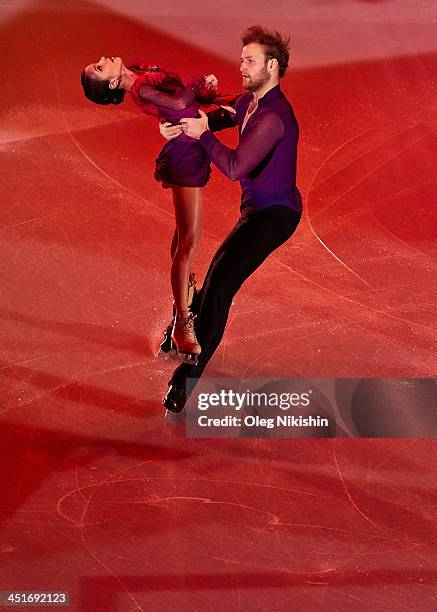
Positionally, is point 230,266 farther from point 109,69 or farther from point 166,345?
point 109,69

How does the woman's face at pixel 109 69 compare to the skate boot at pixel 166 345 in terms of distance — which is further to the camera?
the skate boot at pixel 166 345

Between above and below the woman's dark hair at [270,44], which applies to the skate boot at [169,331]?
below

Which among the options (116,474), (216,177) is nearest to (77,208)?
(216,177)

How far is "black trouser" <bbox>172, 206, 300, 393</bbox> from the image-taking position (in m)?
5.71

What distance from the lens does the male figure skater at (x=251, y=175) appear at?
5.50 m

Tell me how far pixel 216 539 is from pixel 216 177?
7.65ft

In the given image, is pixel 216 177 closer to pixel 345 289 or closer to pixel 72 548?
pixel 345 289

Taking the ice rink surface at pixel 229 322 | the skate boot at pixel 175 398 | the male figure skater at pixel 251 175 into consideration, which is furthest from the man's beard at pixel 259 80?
the skate boot at pixel 175 398

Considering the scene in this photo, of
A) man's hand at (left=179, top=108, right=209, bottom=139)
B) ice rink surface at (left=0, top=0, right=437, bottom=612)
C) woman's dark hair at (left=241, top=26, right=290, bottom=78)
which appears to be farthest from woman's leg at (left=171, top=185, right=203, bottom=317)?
woman's dark hair at (left=241, top=26, right=290, bottom=78)

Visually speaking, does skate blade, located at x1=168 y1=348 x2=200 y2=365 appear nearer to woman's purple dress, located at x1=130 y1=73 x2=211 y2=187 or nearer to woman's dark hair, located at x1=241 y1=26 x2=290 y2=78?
woman's purple dress, located at x1=130 y1=73 x2=211 y2=187

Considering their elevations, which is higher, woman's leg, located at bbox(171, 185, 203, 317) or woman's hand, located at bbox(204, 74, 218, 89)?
woman's hand, located at bbox(204, 74, 218, 89)

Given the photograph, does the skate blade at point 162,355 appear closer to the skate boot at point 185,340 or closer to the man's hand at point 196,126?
the skate boot at point 185,340

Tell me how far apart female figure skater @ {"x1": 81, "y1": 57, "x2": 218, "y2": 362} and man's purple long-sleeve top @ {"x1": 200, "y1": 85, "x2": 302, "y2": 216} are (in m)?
0.17

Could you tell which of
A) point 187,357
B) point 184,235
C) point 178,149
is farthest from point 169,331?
point 178,149
